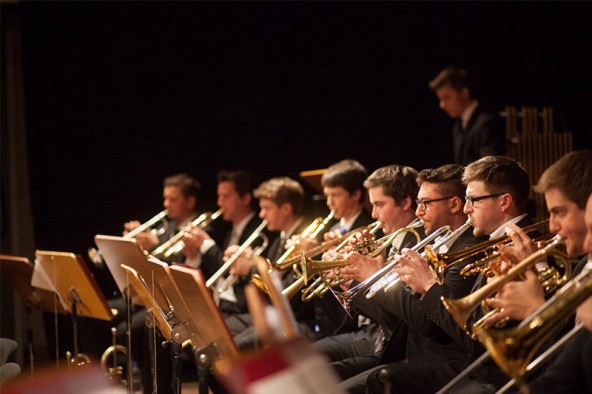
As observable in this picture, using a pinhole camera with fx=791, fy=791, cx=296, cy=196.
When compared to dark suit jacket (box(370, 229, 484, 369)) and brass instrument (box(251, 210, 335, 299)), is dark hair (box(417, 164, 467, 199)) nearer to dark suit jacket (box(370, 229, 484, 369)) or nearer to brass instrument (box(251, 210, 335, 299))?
dark suit jacket (box(370, 229, 484, 369))

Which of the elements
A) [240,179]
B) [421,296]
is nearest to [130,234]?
[240,179]

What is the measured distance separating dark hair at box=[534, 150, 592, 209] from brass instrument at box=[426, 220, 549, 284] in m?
0.37

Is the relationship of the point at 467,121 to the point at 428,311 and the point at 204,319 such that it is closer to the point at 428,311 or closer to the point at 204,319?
the point at 428,311

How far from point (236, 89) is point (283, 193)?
5.20 feet

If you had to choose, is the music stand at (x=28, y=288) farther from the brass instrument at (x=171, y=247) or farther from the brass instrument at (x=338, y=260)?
the brass instrument at (x=338, y=260)

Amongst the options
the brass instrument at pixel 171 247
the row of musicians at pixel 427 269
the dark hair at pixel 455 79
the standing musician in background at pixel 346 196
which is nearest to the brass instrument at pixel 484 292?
the row of musicians at pixel 427 269

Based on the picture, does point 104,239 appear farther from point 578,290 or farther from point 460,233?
point 578,290

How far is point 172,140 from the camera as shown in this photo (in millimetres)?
7387

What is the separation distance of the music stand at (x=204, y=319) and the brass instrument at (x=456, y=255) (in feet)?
3.27

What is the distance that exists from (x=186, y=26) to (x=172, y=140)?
106 cm

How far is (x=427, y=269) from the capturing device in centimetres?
333

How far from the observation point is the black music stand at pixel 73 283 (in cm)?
458

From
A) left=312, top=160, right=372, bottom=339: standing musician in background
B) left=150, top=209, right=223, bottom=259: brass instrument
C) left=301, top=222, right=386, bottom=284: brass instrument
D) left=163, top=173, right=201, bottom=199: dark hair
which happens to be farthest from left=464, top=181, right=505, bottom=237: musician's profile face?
left=163, top=173, right=201, bottom=199: dark hair

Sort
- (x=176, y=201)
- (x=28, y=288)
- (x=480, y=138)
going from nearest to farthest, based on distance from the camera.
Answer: (x=28, y=288) → (x=480, y=138) → (x=176, y=201)
